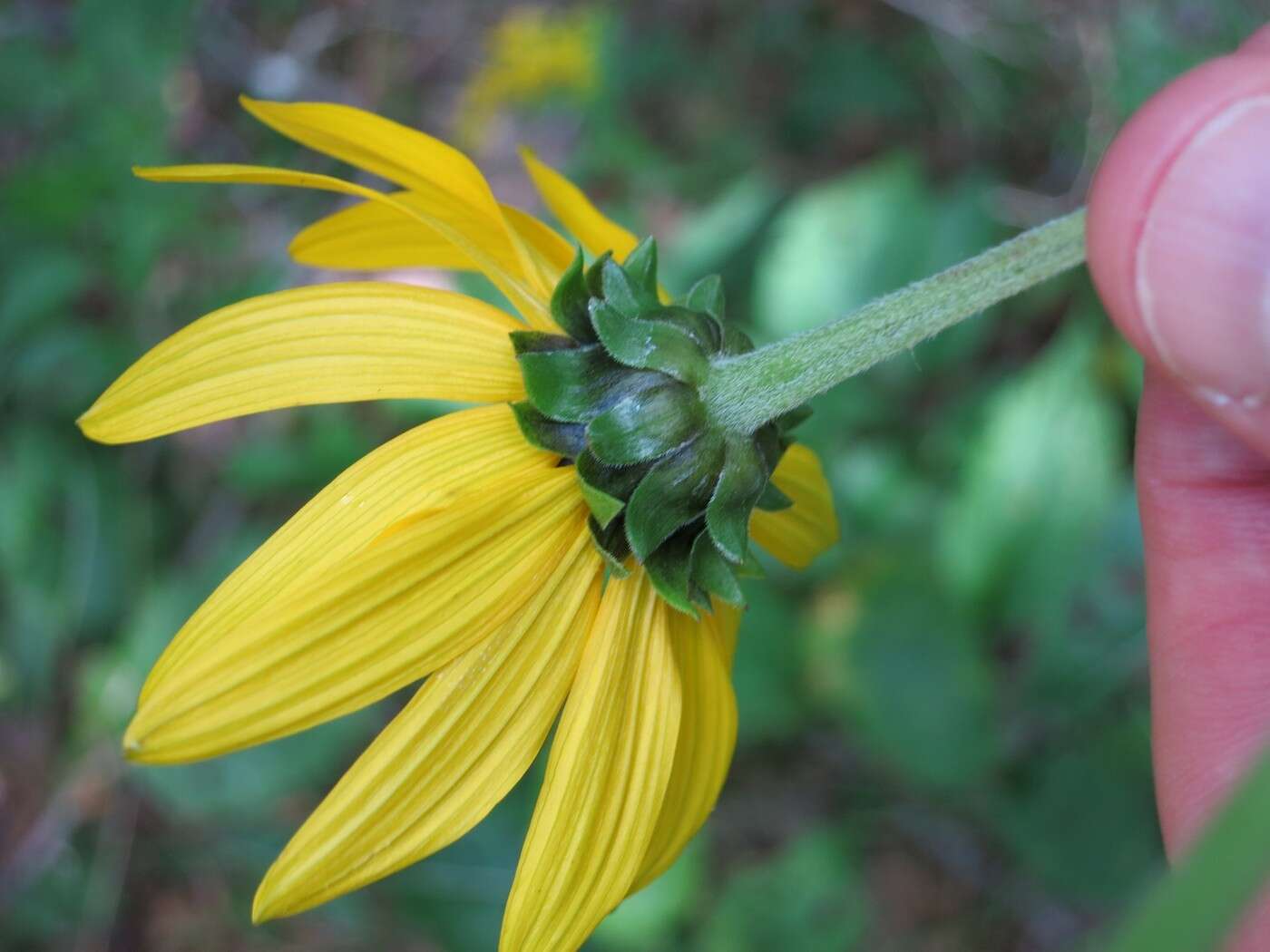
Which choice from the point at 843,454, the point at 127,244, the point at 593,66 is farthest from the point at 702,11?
the point at 127,244

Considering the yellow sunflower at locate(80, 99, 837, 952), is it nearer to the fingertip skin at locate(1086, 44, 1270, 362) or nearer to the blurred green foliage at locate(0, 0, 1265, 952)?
the fingertip skin at locate(1086, 44, 1270, 362)

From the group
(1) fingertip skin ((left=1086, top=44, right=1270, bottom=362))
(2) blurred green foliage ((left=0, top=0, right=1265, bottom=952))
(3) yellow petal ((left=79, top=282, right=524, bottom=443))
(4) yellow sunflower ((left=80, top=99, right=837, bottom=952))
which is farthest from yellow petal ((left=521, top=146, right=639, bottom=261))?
(2) blurred green foliage ((left=0, top=0, right=1265, bottom=952))

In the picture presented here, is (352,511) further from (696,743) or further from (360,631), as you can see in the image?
(696,743)

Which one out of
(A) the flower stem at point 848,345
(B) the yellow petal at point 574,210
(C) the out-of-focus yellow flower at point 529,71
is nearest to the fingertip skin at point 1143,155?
(A) the flower stem at point 848,345

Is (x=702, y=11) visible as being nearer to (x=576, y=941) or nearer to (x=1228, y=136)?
(x=1228, y=136)

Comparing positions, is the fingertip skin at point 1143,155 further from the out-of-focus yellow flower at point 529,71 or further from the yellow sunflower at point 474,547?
the out-of-focus yellow flower at point 529,71

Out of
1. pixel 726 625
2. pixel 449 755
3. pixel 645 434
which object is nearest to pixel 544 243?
pixel 645 434
